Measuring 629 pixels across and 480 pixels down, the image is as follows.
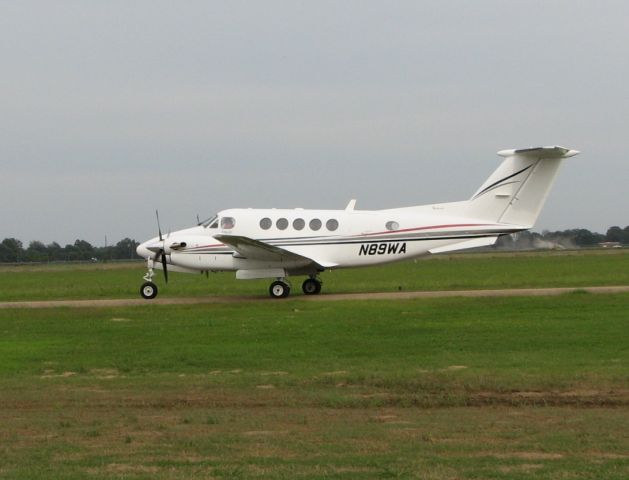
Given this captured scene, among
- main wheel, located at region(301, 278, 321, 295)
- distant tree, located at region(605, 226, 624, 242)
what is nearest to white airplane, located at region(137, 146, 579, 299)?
main wheel, located at region(301, 278, 321, 295)

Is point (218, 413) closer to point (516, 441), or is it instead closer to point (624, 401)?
point (516, 441)

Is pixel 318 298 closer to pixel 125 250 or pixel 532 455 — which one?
pixel 532 455

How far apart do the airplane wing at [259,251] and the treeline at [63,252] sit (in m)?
97.2

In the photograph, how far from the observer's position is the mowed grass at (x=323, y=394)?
10.5 metres

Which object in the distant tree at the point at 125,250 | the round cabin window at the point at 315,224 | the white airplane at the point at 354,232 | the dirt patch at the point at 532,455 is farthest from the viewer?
the distant tree at the point at 125,250

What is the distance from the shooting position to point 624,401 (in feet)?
46.9

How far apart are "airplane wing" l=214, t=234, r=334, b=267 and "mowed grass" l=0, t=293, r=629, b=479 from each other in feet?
13.4

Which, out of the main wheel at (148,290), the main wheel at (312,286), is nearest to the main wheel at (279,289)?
the main wheel at (312,286)

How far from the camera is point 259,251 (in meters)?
33.1

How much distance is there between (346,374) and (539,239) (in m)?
53.5

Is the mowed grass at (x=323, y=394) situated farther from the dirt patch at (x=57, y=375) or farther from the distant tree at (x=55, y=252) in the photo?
the distant tree at (x=55, y=252)

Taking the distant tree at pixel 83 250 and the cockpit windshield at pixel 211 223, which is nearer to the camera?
the cockpit windshield at pixel 211 223

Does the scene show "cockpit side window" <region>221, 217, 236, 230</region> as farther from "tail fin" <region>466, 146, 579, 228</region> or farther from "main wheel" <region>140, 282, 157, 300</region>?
"tail fin" <region>466, 146, 579, 228</region>

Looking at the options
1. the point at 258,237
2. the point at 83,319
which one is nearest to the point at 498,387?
the point at 83,319
